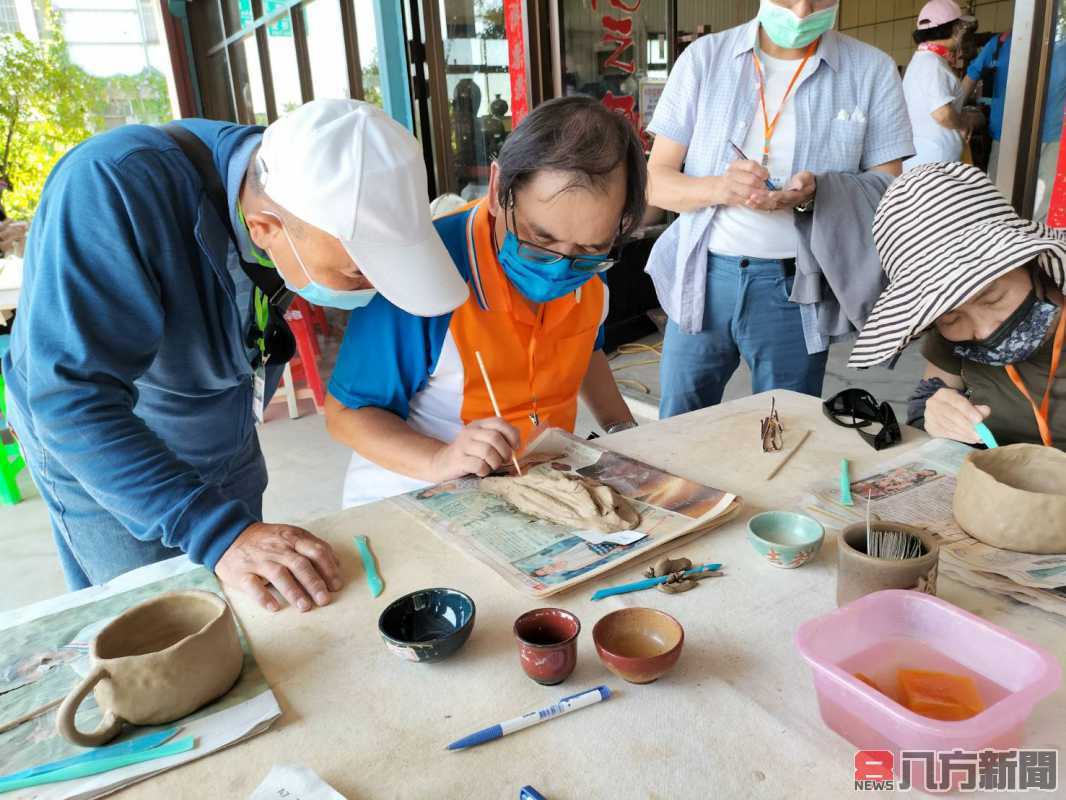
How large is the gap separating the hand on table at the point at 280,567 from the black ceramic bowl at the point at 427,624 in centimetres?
14

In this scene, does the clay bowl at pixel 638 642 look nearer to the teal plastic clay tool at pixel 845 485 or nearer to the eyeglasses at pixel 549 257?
the teal plastic clay tool at pixel 845 485

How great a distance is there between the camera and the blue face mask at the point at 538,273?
56.3 inches

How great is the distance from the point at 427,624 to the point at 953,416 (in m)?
1.06

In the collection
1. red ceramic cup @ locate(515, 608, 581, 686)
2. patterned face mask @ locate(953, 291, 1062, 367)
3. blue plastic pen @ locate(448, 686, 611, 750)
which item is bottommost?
blue plastic pen @ locate(448, 686, 611, 750)

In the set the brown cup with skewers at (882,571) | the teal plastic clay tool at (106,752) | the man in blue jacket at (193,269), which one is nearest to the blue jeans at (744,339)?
the man in blue jacket at (193,269)

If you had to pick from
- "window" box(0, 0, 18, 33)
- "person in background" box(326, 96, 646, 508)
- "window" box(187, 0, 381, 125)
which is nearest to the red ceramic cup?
"person in background" box(326, 96, 646, 508)

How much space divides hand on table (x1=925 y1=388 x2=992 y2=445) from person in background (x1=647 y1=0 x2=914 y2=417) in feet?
2.37

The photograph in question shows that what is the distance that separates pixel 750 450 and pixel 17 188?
282 inches

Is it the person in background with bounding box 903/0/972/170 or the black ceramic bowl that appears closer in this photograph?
the black ceramic bowl

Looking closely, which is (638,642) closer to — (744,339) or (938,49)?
(744,339)

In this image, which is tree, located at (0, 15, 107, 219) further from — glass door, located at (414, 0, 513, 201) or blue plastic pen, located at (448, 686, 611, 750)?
blue plastic pen, located at (448, 686, 611, 750)

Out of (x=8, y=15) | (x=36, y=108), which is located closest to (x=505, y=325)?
(x=36, y=108)

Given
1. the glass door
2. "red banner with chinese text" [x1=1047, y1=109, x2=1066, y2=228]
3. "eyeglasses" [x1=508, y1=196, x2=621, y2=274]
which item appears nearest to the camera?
"eyeglasses" [x1=508, y1=196, x2=621, y2=274]

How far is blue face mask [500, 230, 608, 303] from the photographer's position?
143 cm
